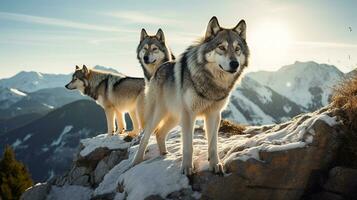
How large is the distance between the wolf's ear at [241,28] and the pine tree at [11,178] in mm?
47427

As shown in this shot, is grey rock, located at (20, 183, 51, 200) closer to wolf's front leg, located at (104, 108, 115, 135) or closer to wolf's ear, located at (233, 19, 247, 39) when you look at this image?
wolf's front leg, located at (104, 108, 115, 135)

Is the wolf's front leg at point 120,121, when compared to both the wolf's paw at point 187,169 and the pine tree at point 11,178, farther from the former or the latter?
the pine tree at point 11,178

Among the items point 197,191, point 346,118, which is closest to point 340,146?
point 346,118

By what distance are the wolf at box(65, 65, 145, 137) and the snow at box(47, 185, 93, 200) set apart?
3052mm

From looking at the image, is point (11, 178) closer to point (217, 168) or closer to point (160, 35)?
point (160, 35)

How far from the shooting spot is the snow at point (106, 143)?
15852 millimetres

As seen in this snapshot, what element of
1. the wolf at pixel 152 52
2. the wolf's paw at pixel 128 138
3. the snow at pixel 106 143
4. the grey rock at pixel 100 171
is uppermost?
the wolf at pixel 152 52

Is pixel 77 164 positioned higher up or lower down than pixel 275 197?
lower down

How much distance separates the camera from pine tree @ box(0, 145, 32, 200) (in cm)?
4984

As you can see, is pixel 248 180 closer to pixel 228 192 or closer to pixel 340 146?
pixel 228 192

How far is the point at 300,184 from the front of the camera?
28.0 ft

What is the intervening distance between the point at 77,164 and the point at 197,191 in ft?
28.5

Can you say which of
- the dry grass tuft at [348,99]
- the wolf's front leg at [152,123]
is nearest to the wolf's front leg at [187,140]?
the wolf's front leg at [152,123]

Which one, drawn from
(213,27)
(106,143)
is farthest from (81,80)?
(213,27)
